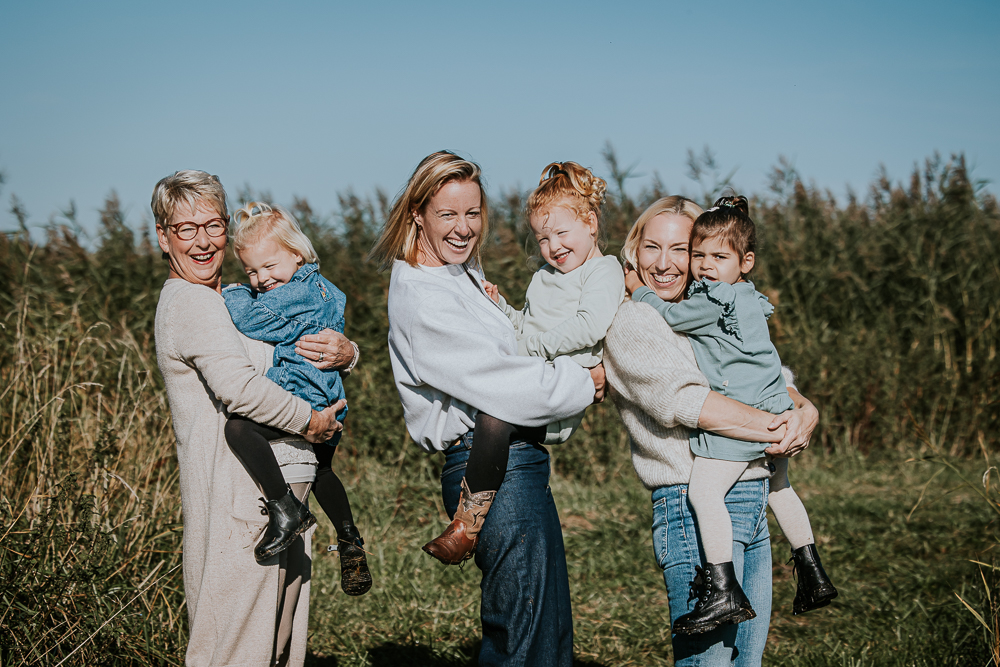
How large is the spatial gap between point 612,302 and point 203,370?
128 cm

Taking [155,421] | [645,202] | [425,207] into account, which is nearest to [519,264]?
[645,202]

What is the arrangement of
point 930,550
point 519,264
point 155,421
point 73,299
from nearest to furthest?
point 155,421 → point 930,550 → point 73,299 → point 519,264

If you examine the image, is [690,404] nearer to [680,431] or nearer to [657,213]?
[680,431]

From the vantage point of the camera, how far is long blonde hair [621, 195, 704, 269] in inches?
101

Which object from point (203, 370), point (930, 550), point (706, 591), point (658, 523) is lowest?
point (930, 550)

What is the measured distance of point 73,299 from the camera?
22.0 ft

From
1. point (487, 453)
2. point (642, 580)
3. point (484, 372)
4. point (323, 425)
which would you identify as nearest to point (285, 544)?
point (323, 425)

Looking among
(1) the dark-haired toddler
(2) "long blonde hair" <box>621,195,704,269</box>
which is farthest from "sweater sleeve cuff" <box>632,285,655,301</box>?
(2) "long blonde hair" <box>621,195,704,269</box>

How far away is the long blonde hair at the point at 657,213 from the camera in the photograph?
256 centimetres

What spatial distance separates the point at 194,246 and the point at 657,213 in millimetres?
1508

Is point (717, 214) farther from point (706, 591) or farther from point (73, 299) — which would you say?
point (73, 299)

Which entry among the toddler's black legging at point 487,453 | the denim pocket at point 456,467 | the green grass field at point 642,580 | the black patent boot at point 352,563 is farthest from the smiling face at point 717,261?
the green grass field at point 642,580

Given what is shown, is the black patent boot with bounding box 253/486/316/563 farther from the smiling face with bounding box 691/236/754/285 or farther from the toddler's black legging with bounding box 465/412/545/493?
the smiling face with bounding box 691/236/754/285

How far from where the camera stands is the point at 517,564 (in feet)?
7.83
